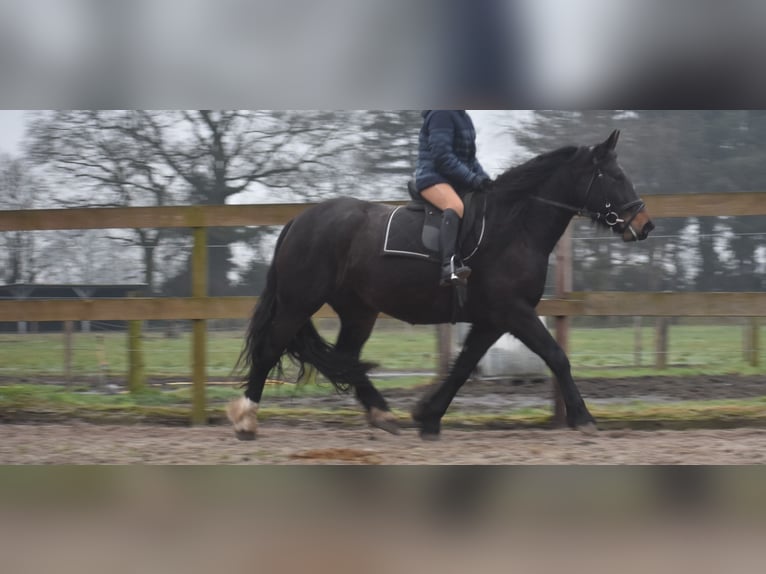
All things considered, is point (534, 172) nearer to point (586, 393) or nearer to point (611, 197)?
point (611, 197)

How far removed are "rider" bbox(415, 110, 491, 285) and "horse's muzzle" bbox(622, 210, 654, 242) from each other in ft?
2.91

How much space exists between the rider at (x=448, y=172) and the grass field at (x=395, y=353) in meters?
1.89

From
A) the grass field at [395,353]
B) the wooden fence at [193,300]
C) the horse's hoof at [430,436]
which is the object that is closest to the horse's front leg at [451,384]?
the horse's hoof at [430,436]

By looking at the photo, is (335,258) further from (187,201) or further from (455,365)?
(187,201)

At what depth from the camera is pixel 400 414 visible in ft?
17.9

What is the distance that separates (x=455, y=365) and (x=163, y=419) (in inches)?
84.0

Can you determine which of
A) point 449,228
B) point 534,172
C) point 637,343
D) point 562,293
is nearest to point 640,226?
point 534,172

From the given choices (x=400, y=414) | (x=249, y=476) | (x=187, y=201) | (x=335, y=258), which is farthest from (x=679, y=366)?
(x=249, y=476)

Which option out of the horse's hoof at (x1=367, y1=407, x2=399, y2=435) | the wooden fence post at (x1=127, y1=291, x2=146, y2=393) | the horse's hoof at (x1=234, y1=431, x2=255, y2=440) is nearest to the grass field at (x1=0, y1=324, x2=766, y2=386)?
the wooden fence post at (x1=127, y1=291, x2=146, y2=393)

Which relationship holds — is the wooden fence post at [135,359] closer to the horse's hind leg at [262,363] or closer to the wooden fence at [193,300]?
the wooden fence at [193,300]

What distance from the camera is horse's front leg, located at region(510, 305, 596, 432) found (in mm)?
4453

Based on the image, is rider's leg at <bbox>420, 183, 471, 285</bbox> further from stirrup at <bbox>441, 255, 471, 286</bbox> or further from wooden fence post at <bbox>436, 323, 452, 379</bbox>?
wooden fence post at <bbox>436, 323, 452, 379</bbox>

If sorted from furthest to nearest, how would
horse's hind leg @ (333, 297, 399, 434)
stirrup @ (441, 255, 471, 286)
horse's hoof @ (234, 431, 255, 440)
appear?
horse's hind leg @ (333, 297, 399, 434) < horse's hoof @ (234, 431, 255, 440) < stirrup @ (441, 255, 471, 286)

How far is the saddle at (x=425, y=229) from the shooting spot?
4609mm
